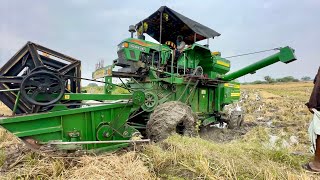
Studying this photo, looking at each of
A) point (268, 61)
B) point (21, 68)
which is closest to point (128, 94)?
point (21, 68)

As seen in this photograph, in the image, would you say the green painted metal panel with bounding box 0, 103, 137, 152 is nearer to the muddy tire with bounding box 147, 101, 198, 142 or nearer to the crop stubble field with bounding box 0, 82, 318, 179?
the crop stubble field with bounding box 0, 82, 318, 179

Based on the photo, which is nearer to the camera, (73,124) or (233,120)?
(73,124)

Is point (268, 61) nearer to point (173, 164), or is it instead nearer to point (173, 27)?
point (173, 27)

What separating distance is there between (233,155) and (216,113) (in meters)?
4.80

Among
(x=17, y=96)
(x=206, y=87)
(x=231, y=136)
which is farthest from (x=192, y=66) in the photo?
(x=17, y=96)

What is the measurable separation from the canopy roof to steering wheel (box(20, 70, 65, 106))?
396 cm

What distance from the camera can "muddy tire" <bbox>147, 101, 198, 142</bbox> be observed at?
534 centimetres

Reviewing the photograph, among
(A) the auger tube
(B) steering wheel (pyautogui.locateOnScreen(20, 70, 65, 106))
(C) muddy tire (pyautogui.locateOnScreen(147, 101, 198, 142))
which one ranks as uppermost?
(A) the auger tube

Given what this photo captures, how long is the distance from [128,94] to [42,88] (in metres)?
1.64

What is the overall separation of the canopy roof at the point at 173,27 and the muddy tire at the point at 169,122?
280 centimetres

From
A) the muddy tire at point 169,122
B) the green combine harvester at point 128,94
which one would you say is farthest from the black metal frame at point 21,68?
Answer: the muddy tire at point 169,122

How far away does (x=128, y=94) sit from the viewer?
5328 mm

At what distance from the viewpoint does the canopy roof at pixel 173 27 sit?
752 cm

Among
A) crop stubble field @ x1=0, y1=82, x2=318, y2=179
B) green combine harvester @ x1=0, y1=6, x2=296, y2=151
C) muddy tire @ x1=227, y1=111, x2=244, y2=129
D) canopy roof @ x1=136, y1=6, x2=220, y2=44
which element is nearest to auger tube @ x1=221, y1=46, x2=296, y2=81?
green combine harvester @ x1=0, y1=6, x2=296, y2=151
